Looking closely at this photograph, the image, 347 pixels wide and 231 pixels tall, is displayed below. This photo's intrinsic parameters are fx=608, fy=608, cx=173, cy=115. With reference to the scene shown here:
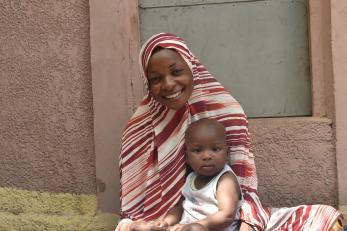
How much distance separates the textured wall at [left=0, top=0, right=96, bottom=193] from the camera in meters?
4.20

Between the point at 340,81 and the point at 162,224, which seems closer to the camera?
the point at 162,224

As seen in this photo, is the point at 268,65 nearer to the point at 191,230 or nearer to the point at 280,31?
the point at 280,31

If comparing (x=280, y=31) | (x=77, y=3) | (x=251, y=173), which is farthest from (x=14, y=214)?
(x=280, y=31)

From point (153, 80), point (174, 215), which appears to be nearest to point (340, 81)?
point (153, 80)

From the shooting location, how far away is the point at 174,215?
3291 millimetres

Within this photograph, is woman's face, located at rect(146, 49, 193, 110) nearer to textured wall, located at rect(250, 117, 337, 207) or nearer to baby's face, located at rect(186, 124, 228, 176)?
baby's face, located at rect(186, 124, 228, 176)

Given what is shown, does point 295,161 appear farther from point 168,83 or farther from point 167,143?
point 168,83

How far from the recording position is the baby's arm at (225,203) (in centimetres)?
300

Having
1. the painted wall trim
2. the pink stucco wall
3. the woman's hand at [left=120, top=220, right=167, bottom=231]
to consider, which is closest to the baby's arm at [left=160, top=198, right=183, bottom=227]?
the woman's hand at [left=120, top=220, right=167, bottom=231]

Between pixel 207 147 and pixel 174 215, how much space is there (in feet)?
1.43

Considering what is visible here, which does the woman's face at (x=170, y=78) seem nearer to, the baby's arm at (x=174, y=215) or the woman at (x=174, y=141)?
the woman at (x=174, y=141)

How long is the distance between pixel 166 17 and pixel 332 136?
4.57 feet

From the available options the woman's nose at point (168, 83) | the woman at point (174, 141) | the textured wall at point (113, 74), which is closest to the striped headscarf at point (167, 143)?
the woman at point (174, 141)

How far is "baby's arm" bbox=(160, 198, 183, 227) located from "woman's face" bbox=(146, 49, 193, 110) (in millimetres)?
546
